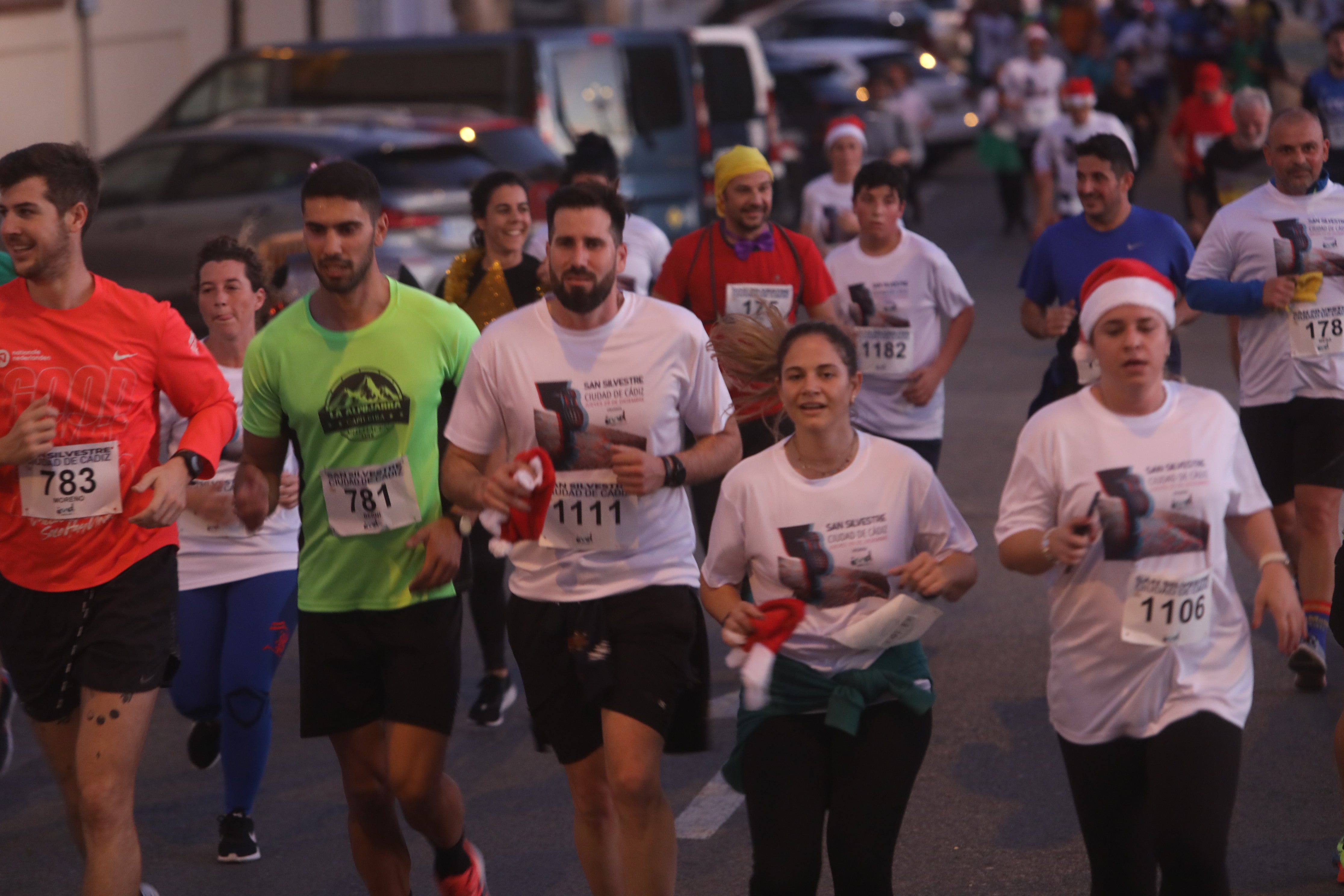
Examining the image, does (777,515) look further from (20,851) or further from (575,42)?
(575,42)

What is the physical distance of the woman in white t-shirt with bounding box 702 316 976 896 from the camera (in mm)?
4242

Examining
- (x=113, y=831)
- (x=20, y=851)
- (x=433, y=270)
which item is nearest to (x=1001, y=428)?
(x=433, y=270)

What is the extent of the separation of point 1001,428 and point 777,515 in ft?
24.8

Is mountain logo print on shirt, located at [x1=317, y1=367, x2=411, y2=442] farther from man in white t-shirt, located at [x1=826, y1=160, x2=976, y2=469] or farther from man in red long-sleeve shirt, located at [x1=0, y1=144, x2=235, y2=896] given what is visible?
man in white t-shirt, located at [x1=826, y1=160, x2=976, y2=469]

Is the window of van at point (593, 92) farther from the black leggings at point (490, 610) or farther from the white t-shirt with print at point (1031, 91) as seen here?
the black leggings at point (490, 610)

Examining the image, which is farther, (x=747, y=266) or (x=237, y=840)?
(x=747, y=266)

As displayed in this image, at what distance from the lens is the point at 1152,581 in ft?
13.5

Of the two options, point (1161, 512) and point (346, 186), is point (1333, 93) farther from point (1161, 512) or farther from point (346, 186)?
point (346, 186)

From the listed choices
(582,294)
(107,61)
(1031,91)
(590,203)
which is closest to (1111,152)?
(590,203)

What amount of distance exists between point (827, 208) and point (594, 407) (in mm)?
7193

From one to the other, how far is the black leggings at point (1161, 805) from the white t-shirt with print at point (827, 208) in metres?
7.54

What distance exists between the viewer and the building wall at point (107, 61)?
A: 1867cm

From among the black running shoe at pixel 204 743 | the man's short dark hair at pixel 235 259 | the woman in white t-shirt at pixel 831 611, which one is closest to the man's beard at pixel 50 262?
the man's short dark hair at pixel 235 259

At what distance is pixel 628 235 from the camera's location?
28.3 feet
